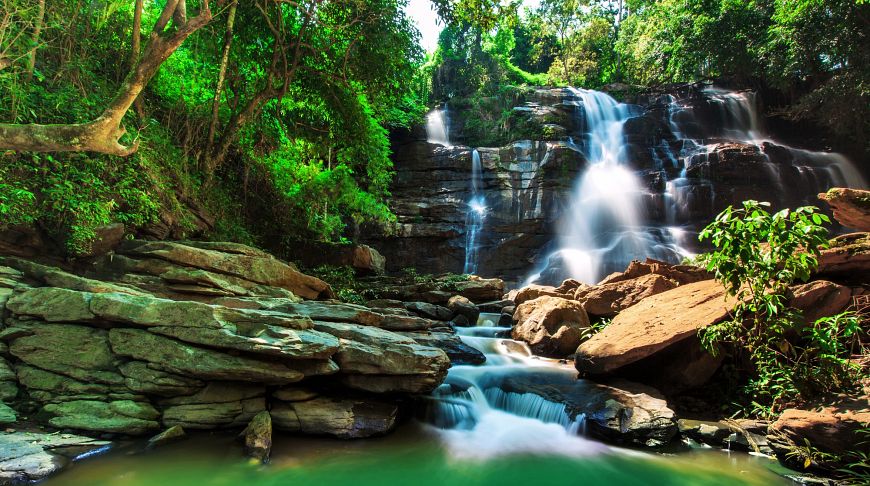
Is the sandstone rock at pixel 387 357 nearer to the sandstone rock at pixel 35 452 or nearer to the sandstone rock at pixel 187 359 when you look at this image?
the sandstone rock at pixel 187 359

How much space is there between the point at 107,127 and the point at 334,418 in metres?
3.82

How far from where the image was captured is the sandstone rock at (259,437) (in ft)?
A: 14.3

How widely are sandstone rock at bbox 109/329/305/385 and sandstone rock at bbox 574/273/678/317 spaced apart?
20.3ft

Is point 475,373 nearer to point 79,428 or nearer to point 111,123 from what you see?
point 79,428

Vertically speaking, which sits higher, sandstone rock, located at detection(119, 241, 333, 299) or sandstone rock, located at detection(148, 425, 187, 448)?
sandstone rock, located at detection(119, 241, 333, 299)

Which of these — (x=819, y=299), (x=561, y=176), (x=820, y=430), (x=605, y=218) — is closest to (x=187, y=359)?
(x=820, y=430)

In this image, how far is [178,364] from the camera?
182 inches

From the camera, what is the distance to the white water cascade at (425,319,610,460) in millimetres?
5219

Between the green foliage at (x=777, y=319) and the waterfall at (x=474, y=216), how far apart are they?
473 inches

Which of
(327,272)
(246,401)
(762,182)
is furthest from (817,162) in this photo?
(246,401)

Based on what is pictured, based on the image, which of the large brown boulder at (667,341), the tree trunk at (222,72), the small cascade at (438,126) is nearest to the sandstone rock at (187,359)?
the large brown boulder at (667,341)

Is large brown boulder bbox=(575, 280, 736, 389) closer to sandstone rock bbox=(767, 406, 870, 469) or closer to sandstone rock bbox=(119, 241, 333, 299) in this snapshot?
sandstone rock bbox=(767, 406, 870, 469)

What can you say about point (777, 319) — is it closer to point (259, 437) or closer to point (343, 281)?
point (259, 437)

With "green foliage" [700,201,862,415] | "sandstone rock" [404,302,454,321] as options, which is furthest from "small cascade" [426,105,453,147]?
"green foliage" [700,201,862,415]
